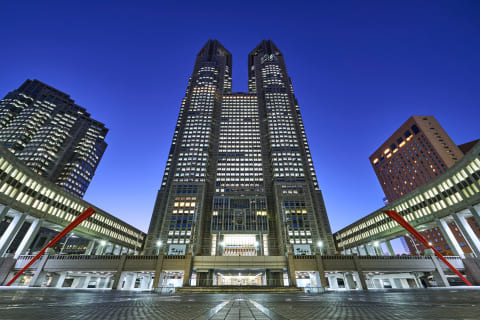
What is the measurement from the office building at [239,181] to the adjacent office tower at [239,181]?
1.27 ft

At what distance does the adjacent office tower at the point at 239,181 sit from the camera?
3150 inches

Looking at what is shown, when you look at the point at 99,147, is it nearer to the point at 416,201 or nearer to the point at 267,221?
the point at 267,221

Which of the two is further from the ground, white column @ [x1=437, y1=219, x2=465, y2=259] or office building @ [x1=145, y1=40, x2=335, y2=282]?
office building @ [x1=145, y1=40, x2=335, y2=282]

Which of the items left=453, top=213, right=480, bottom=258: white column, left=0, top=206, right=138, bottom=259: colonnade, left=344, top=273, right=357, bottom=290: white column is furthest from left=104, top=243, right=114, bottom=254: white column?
left=453, top=213, right=480, bottom=258: white column

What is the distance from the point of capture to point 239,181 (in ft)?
330

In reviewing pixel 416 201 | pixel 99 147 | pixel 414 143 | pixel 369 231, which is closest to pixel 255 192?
pixel 369 231

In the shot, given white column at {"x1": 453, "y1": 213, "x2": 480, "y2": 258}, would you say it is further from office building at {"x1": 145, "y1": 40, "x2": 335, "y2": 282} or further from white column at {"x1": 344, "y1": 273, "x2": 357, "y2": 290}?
office building at {"x1": 145, "y1": 40, "x2": 335, "y2": 282}

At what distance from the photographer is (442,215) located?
5175 centimetres

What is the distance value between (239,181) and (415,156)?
10483 centimetres

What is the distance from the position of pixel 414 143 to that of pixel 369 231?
80503 mm

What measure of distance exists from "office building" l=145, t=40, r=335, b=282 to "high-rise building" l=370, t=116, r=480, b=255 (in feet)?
185

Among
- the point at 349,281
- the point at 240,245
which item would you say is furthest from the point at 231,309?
the point at 240,245

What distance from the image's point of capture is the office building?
79.9 m

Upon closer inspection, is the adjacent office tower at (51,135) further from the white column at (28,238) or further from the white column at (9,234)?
the white column at (9,234)
